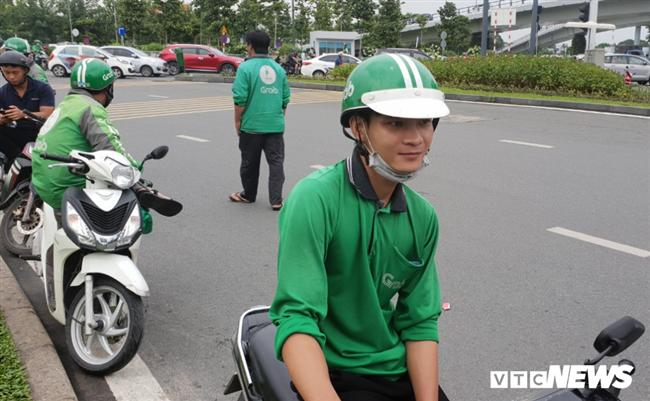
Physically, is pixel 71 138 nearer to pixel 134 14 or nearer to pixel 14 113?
pixel 14 113

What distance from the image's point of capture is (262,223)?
20.5ft

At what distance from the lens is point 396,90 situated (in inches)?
66.6

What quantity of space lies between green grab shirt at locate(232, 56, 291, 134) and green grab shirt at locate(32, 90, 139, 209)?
9.20 feet

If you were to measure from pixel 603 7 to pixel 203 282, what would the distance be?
2258 inches

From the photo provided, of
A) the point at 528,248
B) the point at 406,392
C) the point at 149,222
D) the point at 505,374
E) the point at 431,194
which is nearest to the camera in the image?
the point at 406,392

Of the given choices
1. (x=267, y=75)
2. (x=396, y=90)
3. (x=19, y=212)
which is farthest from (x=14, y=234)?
(x=396, y=90)

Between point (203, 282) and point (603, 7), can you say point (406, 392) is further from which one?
point (603, 7)

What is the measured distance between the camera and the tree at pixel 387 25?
58.3 metres

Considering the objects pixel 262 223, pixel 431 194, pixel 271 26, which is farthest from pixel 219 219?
pixel 271 26

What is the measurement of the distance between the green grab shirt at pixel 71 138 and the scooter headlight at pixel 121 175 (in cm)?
21

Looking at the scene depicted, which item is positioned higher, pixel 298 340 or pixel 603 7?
pixel 603 7

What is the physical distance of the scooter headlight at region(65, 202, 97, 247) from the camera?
11.0ft

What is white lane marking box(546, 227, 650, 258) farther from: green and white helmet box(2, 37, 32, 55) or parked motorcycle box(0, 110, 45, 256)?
green and white helmet box(2, 37, 32, 55)

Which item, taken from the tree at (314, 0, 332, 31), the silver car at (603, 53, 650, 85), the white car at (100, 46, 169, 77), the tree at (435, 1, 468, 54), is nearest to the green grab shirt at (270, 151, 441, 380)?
the silver car at (603, 53, 650, 85)
